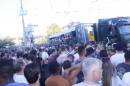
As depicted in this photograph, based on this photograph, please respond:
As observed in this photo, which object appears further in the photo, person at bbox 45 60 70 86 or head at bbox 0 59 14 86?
person at bbox 45 60 70 86

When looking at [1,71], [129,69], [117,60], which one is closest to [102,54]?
[117,60]

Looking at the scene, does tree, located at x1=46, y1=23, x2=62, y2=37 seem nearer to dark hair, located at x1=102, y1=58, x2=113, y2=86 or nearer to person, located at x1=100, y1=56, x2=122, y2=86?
person, located at x1=100, y1=56, x2=122, y2=86

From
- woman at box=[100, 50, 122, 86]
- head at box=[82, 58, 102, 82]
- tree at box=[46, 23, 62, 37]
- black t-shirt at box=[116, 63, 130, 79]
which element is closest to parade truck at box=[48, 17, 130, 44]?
black t-shirt at box=[116, 63, 130, 79]

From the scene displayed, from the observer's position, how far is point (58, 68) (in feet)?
9.50

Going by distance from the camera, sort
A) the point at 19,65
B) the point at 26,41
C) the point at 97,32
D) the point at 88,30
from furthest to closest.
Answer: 1. the point at 26,41
2. the point at 88,30
3. the point at 97,32
4. the point at 19,65

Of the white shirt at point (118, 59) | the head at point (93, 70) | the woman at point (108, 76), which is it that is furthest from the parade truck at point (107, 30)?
the head at point (93, 70)

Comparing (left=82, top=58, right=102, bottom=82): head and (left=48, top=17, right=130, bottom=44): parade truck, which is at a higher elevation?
(left=48, top=17, right=130, bottom=44): parade truck

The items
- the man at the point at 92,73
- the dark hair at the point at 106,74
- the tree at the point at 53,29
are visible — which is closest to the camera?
the man at the point at 92,73

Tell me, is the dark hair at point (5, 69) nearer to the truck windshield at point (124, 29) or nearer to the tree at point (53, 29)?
the truck windshield at point (124, 29)

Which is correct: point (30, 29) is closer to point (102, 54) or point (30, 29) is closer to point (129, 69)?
point (102, 54)

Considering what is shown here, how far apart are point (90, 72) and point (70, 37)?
1314cm

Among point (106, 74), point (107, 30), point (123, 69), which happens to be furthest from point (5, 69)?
point (107, 30)

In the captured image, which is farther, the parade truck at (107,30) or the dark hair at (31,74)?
the parade truck at (107,30)

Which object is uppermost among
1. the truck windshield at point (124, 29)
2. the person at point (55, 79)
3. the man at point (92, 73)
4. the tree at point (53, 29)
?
the tree at point (53, 29)
